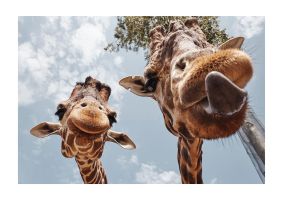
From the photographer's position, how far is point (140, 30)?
4.34 m

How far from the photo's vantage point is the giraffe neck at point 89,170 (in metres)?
2.98

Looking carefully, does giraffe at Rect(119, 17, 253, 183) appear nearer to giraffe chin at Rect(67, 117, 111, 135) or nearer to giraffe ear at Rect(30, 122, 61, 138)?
giraffe chin at Rect(67, 117, 111, 135)

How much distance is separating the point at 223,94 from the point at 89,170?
2.15m

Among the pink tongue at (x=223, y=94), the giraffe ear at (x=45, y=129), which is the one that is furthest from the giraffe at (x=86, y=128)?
the pink tongue at (x=223, y=94)

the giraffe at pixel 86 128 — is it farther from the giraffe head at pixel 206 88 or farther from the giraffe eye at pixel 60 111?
the giraffe head at pixel 206 88

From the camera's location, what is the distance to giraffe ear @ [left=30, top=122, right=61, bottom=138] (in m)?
2.80

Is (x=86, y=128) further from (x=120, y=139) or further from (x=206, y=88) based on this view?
(x=206, y=88)

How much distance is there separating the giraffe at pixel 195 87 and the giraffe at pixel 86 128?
1.01ft

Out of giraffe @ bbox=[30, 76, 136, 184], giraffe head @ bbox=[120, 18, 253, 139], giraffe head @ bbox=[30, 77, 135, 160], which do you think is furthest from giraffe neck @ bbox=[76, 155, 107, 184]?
giraffe head @ bbox=[120, 18, 253, 139]

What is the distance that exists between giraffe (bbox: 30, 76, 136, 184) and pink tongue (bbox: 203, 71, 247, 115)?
106 cm

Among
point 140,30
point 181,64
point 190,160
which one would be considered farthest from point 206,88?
point 140,30

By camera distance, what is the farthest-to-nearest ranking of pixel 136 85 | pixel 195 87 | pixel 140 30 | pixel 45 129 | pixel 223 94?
pixel 140 30, pixel 45 129, pixel 136 85, pixel 195 87, pixel 223 94
